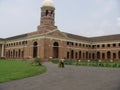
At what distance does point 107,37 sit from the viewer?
209 feet

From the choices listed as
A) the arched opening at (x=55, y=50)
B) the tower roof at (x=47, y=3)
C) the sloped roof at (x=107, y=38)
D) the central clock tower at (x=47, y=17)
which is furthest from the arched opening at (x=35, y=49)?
the sloped roof at (x=107, y=38)

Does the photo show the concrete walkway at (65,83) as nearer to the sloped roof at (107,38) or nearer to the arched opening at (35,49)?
the arched opening at (35,49)

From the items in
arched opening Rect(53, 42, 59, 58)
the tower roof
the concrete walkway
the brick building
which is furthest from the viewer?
arched opening Rect(53, 42, 59, 58)

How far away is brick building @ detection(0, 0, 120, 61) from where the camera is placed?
5050 centimetres

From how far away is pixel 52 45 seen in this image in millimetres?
51094

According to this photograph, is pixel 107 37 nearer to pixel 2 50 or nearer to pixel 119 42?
pixel 119 42

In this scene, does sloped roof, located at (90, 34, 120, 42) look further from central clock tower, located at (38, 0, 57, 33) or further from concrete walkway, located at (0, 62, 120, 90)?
concrete walkway, located at (0, 62, 120, 90)

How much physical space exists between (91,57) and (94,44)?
407 cm

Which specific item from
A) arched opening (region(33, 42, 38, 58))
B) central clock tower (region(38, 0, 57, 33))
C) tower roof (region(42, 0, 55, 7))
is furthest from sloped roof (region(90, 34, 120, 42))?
arched opening (region(33, 42, 38, 58))

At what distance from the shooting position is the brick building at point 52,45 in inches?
1988

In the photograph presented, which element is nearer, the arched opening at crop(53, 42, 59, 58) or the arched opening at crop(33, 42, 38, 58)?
the arched opening at crop(53, 42, 59, 58)

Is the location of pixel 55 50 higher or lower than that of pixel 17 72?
higher

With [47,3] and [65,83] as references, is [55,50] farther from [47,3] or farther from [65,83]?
[65,83]

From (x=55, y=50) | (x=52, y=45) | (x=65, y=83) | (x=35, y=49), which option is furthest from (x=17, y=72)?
(x=55, y=50)
